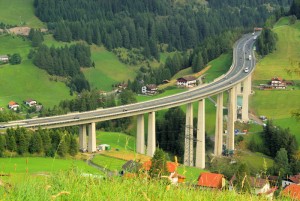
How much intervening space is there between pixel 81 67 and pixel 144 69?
18.1 meters

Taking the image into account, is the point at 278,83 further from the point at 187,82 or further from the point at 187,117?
the point at 187,117

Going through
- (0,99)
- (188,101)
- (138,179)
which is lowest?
(0,99)

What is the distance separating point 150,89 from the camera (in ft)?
348

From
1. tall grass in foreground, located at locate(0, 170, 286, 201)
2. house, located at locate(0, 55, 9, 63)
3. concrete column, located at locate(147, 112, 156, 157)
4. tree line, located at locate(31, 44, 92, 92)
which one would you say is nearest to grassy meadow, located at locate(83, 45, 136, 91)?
tree line, located at locate(31, 44, 92, 92)

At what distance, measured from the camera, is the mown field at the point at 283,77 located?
8212 centimetres

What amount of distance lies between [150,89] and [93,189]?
321ft

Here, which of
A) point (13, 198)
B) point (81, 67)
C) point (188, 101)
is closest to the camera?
point (13, 198)

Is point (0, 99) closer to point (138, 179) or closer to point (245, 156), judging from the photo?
point (245, 156)

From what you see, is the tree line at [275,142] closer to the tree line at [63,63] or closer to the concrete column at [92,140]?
the concrete column at [92,140]

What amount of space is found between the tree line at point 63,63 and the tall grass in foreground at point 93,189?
124098mm

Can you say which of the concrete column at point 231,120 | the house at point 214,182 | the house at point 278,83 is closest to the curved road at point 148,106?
the concrete column at point 231,120

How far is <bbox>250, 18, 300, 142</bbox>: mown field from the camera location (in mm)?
82125

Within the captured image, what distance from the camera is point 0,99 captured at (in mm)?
118625

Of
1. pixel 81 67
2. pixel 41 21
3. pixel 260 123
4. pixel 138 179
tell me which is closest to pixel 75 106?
pixel 260 123
